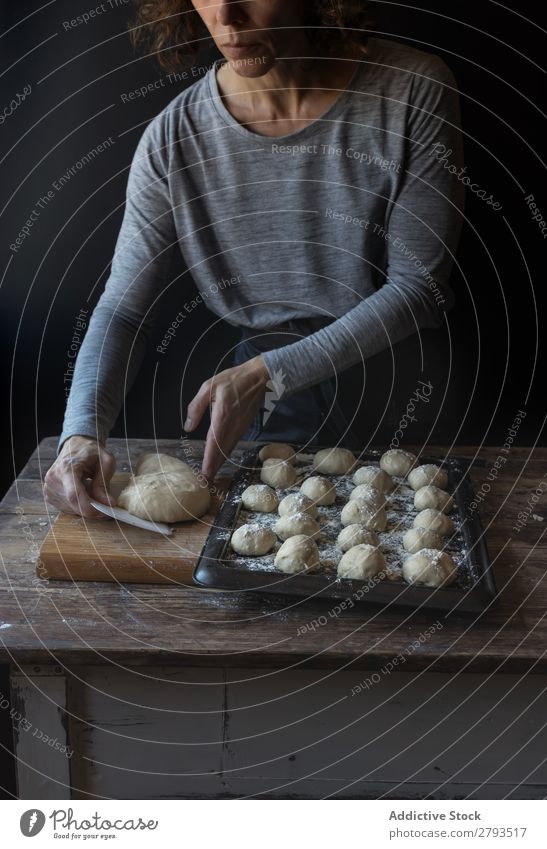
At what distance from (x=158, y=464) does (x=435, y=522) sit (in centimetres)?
36

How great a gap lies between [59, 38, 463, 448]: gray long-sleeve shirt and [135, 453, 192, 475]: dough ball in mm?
65

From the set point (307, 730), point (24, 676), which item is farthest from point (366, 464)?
point (24, 676)

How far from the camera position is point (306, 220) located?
3.78ft

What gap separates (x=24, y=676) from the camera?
0.78 m

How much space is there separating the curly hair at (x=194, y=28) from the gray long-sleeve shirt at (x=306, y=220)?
0.12 feet

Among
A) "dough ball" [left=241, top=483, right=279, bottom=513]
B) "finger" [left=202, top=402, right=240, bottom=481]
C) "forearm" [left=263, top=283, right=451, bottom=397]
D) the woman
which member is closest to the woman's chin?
the woman

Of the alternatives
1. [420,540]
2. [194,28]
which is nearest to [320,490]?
[420,540]

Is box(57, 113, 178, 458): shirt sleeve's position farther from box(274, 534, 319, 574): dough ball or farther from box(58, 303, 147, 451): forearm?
box(274, 534, 319, 574): dough ball

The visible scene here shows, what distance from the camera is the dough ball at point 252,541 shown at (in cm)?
88

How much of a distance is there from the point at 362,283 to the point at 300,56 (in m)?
0.31

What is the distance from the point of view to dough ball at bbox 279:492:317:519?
960mm

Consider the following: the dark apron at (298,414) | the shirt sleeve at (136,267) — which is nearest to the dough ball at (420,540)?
the dark apron at (298,414)

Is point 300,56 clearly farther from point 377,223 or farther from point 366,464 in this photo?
point 366,464

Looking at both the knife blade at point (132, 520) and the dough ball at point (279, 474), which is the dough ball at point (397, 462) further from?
the knife blade at point (132, 520)
